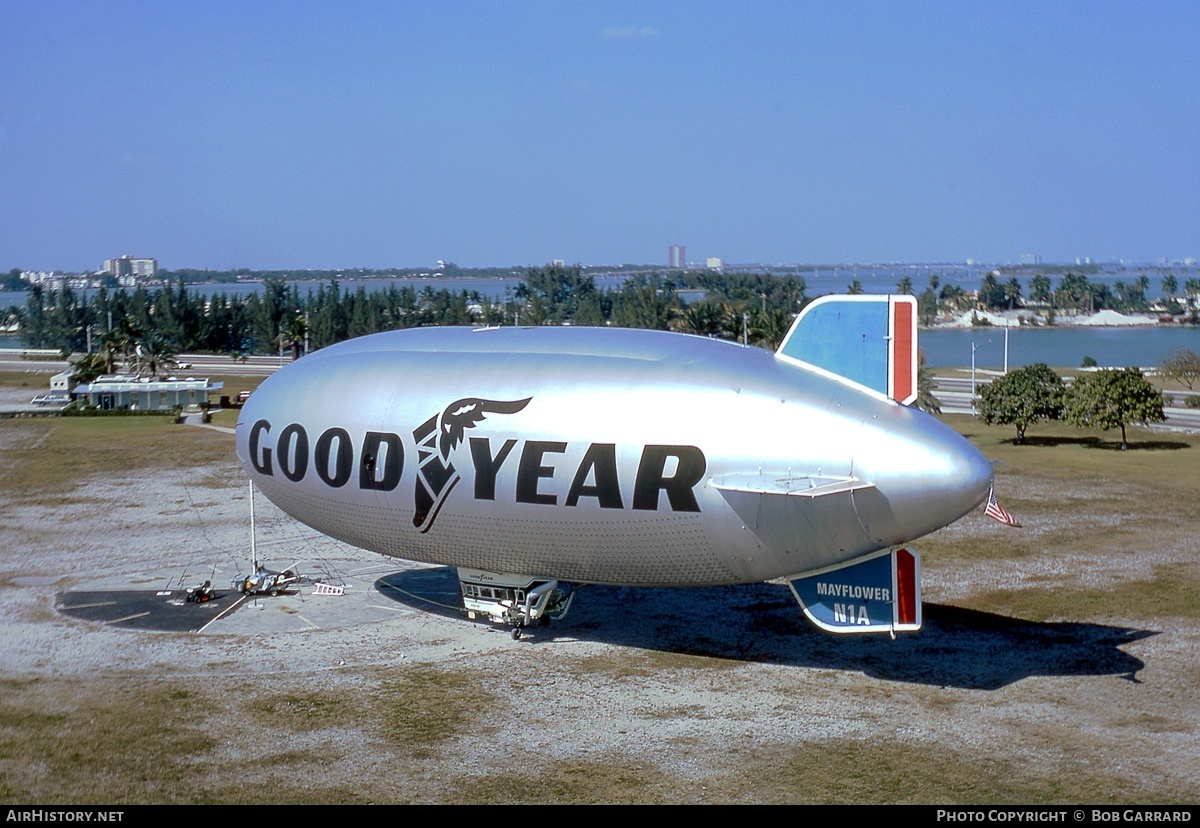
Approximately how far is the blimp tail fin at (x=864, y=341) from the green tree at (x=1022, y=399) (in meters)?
43.2

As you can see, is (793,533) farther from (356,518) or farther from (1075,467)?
(1075,467)

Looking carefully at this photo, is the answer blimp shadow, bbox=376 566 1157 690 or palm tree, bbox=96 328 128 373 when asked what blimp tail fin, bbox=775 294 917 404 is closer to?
blimp shadow, bbox=376 566 1157 690

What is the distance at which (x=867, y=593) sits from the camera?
82.4 ft

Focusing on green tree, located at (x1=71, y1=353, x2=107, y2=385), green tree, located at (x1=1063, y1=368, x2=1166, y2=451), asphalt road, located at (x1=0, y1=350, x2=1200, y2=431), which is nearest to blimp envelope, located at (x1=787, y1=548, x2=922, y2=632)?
green tree, located at (x1=1063, y1=368, x2=1166, y2=451)

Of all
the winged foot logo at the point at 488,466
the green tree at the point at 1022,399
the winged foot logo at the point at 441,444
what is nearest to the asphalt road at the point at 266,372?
the green tree at the point at 1022,399

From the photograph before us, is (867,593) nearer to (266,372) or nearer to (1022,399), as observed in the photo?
(1022,399)

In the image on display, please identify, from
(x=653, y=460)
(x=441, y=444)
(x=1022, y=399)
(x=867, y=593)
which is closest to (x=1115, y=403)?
(x=1022, y=399)

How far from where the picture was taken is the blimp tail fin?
81.9 ft

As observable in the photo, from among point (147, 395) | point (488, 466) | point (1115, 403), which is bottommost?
point (147, 395)

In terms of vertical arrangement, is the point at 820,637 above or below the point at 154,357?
below

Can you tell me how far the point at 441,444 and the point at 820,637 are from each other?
11.7 metres

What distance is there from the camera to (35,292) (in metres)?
171

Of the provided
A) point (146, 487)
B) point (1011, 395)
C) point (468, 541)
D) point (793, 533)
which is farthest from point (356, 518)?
point (1011, 395)
